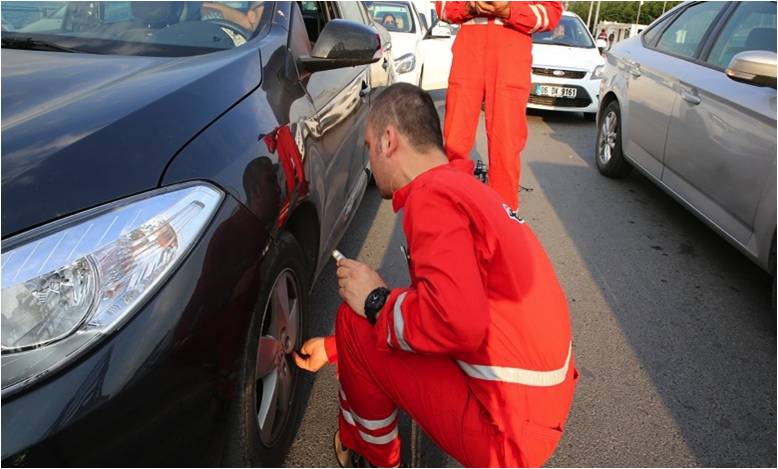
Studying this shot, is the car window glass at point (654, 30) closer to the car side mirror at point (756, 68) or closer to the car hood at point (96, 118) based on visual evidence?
the car side mirror at point (756, 68)

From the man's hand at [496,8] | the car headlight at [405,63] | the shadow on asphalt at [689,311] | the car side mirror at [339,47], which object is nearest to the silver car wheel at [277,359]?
the car side mirror at [339,47]

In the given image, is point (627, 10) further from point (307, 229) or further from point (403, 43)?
point (307, 229)

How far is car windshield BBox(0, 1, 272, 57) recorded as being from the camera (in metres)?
2.01

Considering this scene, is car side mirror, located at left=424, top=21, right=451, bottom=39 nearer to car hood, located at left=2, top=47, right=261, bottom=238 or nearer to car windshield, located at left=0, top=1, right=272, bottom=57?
car windshield, located at left=0, top=1, right=272, bottom=57

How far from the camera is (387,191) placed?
1586mm

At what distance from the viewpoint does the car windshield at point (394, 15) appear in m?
8.17

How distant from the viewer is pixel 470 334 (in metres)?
1.28

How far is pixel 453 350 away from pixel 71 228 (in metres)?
0.82

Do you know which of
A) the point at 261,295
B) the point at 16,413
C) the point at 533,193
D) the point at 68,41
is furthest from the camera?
the point at 533,193

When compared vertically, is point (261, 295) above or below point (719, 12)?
below

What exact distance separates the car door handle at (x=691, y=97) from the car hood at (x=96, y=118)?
2.79m

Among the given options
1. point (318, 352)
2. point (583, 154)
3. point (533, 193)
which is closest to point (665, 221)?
point (533, 193)

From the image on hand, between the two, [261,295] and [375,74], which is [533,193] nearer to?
[375,74]

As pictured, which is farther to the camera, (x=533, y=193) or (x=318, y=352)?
(x=533, y=193)
